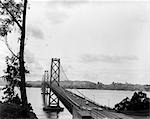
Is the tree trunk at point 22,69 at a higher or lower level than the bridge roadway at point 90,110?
higher

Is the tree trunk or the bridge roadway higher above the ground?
the tree trunk

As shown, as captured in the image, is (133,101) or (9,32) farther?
(133,101)

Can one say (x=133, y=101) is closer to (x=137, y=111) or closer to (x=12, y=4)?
(x=137, y=111)

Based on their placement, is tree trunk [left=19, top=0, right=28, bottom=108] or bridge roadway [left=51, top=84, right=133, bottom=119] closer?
tree trunk [left=19, top=0, right=28, bottom=108]

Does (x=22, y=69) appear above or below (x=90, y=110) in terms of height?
above

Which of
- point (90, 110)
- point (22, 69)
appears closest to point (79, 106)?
point (90, 110)

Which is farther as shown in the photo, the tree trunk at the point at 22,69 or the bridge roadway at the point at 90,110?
the bridge roadway at the point at 90,110

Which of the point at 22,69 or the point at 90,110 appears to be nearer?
the point at 22,69

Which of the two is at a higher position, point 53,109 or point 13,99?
point 13,99

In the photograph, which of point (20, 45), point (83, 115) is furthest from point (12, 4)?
point (83, 115)

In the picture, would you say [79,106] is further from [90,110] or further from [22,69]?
[22,69]

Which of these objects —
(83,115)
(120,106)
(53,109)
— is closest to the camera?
(83,115)
